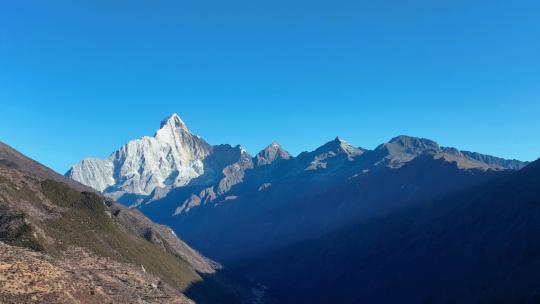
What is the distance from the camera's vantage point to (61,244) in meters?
185

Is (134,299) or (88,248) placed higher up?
(88,248)

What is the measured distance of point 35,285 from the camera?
11631 cm

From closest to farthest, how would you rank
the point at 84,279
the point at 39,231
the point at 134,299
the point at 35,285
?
the point at 35,285 → the point at 84,279 → the point at 134,299 → the point at 39,231

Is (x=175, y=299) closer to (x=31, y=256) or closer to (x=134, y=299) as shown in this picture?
(x=134, y=299)

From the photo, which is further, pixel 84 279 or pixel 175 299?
pixel 175 299

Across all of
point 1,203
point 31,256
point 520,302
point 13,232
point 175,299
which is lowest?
point 520,302

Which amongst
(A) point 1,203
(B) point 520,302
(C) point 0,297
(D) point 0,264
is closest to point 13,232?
(A) point 1,203

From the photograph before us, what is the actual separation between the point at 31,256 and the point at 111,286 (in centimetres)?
3188

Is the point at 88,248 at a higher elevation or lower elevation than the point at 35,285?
higher

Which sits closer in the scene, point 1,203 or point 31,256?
point 31,256

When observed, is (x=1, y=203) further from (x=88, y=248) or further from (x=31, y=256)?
(x=31, y=256)

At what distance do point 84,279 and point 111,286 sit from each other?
725 inches

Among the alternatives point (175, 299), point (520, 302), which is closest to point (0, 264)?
point (175, 299)

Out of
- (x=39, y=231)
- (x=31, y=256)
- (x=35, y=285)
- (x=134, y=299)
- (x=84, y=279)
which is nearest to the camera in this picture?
(x=35, y=285)
